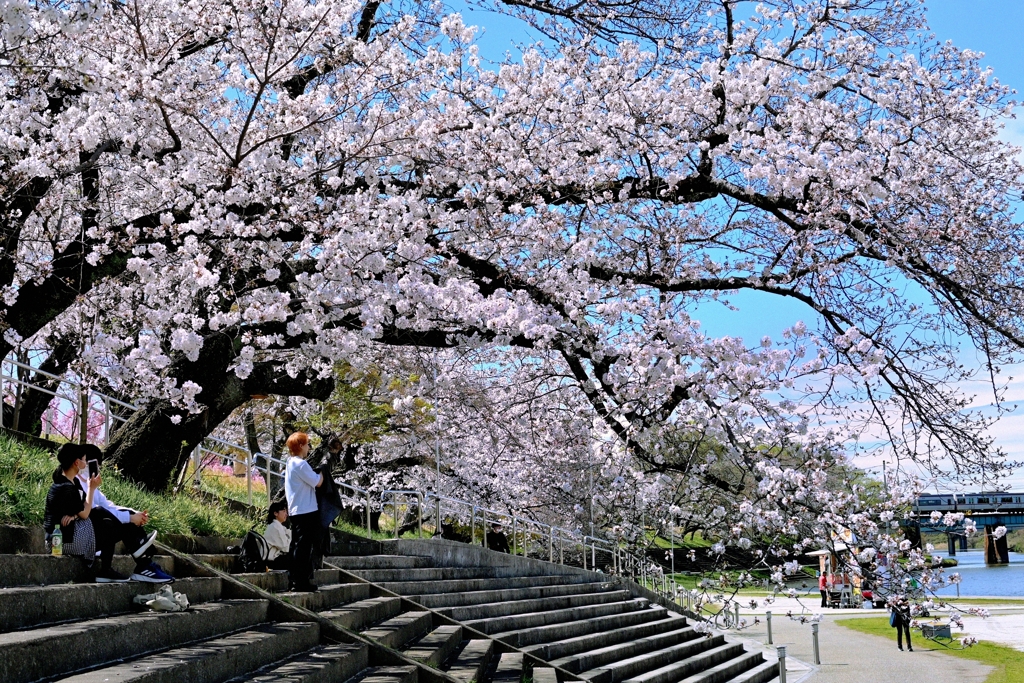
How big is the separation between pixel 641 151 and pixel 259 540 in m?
6.41

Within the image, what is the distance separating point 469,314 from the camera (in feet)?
35.4

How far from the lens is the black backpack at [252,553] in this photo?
30.5 feet

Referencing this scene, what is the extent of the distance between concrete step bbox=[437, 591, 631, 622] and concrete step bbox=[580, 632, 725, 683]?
1489 millimetres

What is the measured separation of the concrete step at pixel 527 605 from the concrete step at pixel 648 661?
1.49 m

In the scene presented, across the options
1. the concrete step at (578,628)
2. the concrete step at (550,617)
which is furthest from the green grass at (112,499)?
→ the concrete step at (578,628)

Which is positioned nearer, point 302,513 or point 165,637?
point 165,637

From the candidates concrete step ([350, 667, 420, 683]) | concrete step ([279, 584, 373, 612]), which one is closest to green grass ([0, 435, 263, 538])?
concrete step ([279, 584, 373, 612])

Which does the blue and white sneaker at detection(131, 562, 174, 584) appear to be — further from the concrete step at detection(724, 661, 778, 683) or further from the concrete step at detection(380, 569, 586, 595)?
the concrete step at detection(724, 661, 778, 683)

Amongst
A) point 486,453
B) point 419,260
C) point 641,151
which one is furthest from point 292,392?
point 486,453

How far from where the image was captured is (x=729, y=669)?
16562mm

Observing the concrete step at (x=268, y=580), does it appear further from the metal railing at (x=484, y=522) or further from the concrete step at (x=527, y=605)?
the metal railing at (x=484, y=522)

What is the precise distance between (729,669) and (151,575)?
40.8 ft

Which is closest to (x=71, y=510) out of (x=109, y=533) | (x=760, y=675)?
(x=109, y=533)

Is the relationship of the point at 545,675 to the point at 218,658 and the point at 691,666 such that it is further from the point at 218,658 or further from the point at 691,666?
the point at 691,666
